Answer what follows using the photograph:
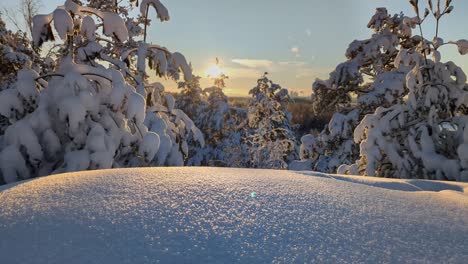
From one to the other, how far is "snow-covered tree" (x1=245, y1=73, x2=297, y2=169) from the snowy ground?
12.1 meters

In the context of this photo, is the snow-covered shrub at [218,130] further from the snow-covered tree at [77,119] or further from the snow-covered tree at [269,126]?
the snow-covered tree at [77,119]

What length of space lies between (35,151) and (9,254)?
249cm

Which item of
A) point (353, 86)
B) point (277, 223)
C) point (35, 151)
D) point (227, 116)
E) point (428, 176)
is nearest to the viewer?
point (277, 223)

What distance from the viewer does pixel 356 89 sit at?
10.4 m

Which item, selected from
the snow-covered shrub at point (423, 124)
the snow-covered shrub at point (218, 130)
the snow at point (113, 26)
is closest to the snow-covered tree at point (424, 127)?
the snow-covered shrub at point (423, 124)

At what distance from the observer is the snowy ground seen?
3.71 feet

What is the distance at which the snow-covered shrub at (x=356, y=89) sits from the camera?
29.3 feet

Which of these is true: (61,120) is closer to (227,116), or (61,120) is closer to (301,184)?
(301,184)

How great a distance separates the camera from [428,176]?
426 centimetres

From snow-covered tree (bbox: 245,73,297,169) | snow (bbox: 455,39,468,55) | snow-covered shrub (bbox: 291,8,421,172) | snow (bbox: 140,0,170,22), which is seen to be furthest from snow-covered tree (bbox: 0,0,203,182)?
snow-covered tree (bbox: 245,73,297,169)

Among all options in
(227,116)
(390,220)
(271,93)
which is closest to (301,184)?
(390,220)

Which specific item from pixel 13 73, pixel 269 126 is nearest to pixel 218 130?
pixel 269 126

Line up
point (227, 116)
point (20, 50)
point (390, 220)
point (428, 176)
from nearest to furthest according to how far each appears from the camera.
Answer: point (390, 220) < point (428, 176) < point (20, 50) < point (227, 116)

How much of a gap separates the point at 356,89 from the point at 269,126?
5.20 m
